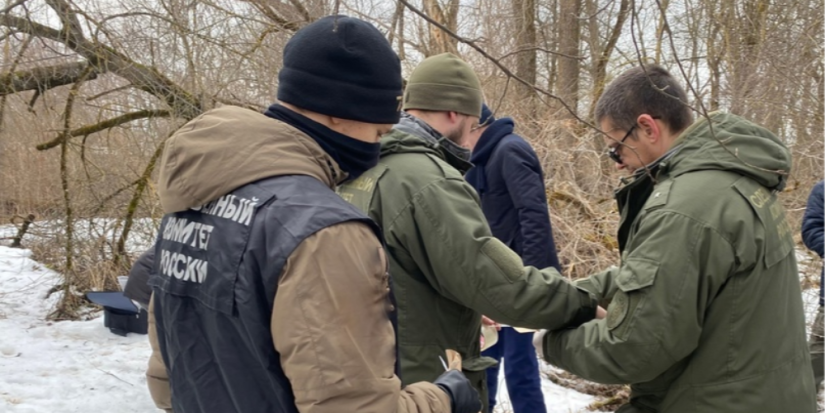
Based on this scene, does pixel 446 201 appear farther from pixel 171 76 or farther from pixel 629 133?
pixel 171 76

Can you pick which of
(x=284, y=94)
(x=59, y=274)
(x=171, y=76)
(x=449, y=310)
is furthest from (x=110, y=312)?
(x=284, y=94)

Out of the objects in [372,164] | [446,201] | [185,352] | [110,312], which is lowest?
[110,312]

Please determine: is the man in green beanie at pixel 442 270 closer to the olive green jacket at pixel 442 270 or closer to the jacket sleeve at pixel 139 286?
the olive green jacket at pixel 442 270

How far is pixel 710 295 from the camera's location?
1.98 meters

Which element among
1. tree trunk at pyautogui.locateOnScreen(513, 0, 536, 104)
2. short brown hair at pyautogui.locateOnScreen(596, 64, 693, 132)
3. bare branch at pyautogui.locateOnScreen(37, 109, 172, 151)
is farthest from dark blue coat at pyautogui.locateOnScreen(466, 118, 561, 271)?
tree trunk at pyautogui.locateOnScreen(513, 0, 536, 104)

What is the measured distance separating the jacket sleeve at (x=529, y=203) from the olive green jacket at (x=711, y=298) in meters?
1.97

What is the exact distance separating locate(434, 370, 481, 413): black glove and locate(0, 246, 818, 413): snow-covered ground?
3089 mm

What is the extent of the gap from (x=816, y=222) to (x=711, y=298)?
146 inches

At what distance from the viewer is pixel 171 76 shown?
683cm

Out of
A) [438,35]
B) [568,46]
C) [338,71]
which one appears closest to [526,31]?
[568,46]

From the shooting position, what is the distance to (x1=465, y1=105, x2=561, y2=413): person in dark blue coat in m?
4.02

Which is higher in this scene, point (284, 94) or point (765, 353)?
point (284, 94)

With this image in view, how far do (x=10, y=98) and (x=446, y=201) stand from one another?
20.9ft

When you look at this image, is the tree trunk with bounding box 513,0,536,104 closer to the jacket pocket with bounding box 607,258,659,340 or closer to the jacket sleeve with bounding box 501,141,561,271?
the jacket sleeve with bounding box 501,141,561,271
